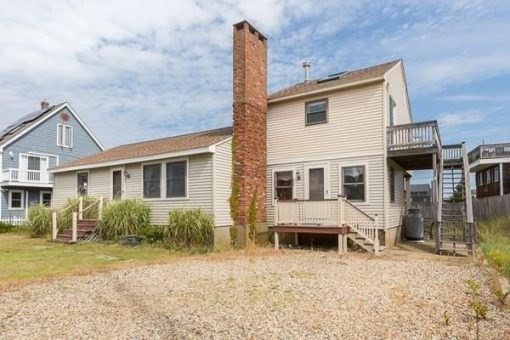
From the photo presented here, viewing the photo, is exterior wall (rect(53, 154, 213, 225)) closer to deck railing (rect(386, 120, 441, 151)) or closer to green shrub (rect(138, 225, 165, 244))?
green shrub (rect(138, 225, 165, 244))

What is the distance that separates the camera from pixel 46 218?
1694 cm

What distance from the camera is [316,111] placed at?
46.8ft

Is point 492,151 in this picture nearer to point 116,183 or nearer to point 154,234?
point 154,234

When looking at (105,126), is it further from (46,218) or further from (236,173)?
(236,173)

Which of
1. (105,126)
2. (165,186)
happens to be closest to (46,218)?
(165,186)

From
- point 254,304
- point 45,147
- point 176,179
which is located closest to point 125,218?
point 176,179

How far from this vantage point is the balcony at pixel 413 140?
40.2ft

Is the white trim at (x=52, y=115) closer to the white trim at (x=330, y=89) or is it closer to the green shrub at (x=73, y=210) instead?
the green shrub at (x=73, y=210)

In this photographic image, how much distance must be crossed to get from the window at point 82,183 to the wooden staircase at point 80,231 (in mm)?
2352

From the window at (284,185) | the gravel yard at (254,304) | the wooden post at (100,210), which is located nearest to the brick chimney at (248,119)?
the window at (284,185)

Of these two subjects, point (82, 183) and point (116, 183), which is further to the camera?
point (82, 183)

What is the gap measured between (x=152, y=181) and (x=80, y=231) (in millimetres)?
3603

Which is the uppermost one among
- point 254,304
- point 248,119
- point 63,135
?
point 63,135

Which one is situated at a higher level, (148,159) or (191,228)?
(148,159)
